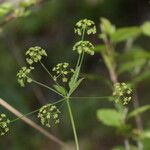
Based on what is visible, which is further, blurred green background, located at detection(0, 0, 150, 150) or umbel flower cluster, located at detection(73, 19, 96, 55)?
blurred green background, located at detection(0, 0, 150, 150)

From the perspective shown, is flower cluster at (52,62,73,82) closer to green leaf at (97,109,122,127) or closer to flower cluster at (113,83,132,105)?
flower cluster at (113,83,132,105)

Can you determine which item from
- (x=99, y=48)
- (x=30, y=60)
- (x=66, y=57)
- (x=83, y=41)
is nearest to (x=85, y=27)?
(x=83, y=41)

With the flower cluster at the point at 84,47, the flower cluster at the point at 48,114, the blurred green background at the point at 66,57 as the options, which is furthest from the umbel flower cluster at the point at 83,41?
the blurred green background at the point at 66,57

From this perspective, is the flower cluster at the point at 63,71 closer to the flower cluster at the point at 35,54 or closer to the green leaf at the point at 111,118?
the flower cluster at the point at 35,54

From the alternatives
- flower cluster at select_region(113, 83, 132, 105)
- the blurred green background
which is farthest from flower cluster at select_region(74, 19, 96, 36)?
the blurred green background

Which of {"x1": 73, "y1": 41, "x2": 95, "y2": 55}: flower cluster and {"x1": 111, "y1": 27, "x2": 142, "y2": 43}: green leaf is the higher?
{"x1": 111, "y1": 27, "x2": 142, "y2": 43}: green leaf
